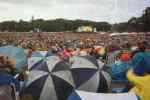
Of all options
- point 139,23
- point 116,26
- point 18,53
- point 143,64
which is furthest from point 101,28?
point 143,64

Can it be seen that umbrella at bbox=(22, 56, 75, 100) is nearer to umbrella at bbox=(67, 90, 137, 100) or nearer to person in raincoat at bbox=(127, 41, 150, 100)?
person in raincoat at bbox=(127, 41, 150, 100)

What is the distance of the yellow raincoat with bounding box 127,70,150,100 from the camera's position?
6656mm

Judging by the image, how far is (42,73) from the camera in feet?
32.0

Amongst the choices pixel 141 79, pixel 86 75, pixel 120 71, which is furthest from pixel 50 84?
pixel 141 79

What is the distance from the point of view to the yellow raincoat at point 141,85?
21.8ft

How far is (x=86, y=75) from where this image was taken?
9.84 meters

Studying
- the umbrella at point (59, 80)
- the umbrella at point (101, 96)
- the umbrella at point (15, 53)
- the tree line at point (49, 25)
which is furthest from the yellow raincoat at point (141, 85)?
the tree line at point (49, 25)

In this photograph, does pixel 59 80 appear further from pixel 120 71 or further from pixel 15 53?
pixel 15 53

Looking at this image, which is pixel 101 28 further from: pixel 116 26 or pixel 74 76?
pixel 74 76

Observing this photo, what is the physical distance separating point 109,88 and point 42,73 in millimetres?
1299

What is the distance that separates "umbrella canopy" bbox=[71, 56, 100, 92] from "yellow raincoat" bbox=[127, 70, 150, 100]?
251 centimetres

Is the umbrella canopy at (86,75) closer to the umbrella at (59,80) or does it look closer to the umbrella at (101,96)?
the umbrella at (59,80)

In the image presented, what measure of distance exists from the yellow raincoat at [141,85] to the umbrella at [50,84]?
8.01 feet

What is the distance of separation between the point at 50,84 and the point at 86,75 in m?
0.81
